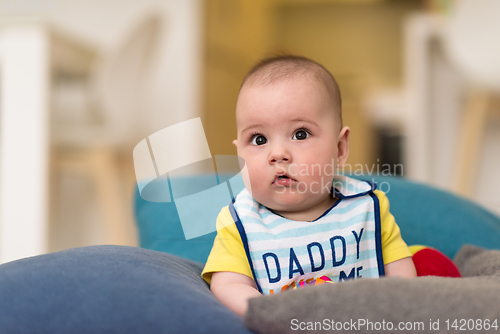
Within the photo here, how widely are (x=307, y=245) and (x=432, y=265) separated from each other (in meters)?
0.21

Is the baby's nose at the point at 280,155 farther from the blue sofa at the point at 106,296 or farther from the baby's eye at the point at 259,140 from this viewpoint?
the blue sofa at the point at 106,296

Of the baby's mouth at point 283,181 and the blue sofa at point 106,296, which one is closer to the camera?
the blue sofa at point 106,296

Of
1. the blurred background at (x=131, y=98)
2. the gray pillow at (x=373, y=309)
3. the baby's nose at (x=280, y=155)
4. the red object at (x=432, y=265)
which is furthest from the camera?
the blurred background at (x=131, y=98)

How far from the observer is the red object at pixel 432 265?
66cm

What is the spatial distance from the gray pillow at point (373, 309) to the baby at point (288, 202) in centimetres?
16

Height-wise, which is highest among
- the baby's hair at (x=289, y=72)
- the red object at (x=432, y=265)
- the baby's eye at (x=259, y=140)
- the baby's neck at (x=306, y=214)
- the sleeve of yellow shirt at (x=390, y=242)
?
the baby's hair at (x=289, y=72)

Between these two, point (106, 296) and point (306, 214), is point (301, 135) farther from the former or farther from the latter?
point (106, 296)

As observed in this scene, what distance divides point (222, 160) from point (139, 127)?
49.6 inches

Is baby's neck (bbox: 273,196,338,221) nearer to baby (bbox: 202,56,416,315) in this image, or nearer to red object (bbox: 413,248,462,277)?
baby (bbox: 202,56,416,315)

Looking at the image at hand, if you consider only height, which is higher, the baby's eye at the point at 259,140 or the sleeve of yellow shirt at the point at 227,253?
the baby's eye at the point at 259,140

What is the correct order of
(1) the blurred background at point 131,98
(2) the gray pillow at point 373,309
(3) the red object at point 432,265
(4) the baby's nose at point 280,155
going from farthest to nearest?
1. (1) the blurred background at point 131,98
2. (3) the red object at point 432,265
3. (4) the baby's nose at point 280,155
4. (2) the gray pillow at point 373,309

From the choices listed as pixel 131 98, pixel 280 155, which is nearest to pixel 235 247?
pixel 280 155

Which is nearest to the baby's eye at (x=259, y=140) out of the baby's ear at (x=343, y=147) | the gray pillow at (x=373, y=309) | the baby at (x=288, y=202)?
the baby at (x=288, y=202)

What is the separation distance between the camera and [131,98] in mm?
1710
